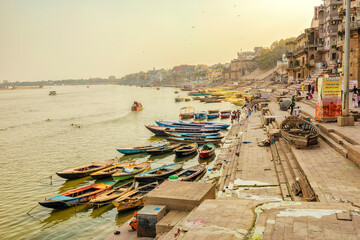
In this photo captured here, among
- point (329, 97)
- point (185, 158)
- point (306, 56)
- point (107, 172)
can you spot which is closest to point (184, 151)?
point (185, 158)

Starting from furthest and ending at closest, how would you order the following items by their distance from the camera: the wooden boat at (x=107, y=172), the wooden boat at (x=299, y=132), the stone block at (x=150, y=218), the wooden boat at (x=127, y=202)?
the wooden boat at (x=107, y=172) → the wooden boat at (x=127, y=202) → the wooden boat at (x=299, y=132) → the stone block at (x=150, y=218)

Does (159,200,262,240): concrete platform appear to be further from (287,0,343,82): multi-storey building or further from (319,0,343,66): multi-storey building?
(319,0,343,66): multi-storey building

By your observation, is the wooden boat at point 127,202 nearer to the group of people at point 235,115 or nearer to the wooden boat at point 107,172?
the wooden boat at point 107,172

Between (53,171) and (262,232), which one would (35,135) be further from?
(262,232)

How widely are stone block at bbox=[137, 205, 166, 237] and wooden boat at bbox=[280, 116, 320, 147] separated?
25.6ft

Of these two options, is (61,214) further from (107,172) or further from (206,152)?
(206,152)

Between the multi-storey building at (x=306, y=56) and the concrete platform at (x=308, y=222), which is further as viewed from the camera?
the multi-storey building at (x=306, y=56)

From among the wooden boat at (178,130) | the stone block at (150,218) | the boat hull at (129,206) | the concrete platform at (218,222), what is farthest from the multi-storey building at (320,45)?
the stone block at (150,218)

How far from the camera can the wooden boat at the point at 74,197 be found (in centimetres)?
1357

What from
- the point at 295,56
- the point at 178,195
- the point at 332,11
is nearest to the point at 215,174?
the point at 178,195

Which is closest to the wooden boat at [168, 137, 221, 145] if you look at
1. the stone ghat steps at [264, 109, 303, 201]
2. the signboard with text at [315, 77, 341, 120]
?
the stone ghat steps at [264, 109, 303, 201]

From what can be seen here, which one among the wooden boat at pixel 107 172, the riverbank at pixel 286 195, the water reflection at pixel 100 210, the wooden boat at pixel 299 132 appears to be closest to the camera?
the riverbank at pixel 286 195

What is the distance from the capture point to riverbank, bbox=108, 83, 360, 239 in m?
5.01

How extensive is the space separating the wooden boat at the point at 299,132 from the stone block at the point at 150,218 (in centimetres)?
780
